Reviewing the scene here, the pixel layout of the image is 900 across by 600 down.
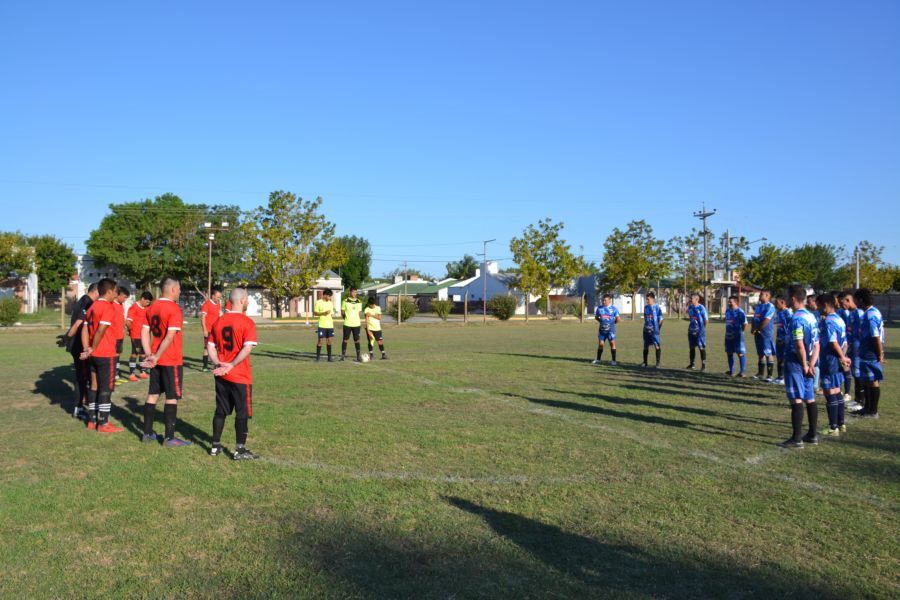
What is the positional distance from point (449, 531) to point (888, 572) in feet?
9.76

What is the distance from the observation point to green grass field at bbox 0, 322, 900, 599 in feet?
13.5

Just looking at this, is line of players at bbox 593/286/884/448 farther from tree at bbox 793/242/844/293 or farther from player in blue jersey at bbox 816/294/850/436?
tree at bbox 793/242/844/293

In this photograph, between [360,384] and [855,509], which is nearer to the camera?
[855,509]

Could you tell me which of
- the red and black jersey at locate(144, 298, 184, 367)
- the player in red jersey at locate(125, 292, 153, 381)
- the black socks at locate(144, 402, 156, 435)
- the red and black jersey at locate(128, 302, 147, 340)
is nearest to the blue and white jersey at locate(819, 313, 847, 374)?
the red and black jersey at locate(144, 298, 184, 367)

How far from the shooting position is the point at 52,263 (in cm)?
6369

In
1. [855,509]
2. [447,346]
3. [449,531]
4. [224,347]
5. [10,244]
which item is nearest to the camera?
[449,531]

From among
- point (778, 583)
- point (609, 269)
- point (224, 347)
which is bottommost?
point (778, 583)

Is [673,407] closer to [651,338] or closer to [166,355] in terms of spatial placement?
[651,338]

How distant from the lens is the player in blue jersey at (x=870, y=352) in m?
9.81

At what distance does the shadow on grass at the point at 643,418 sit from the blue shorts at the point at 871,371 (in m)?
2.76

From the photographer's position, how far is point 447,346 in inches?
973

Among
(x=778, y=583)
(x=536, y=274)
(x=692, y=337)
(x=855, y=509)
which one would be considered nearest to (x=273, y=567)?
(x=778, y=583)

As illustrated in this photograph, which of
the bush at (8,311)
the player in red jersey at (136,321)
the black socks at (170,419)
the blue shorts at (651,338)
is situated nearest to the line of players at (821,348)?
the blue shorts at (651,338)

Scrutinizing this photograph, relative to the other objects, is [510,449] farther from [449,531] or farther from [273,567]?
[273,567]
